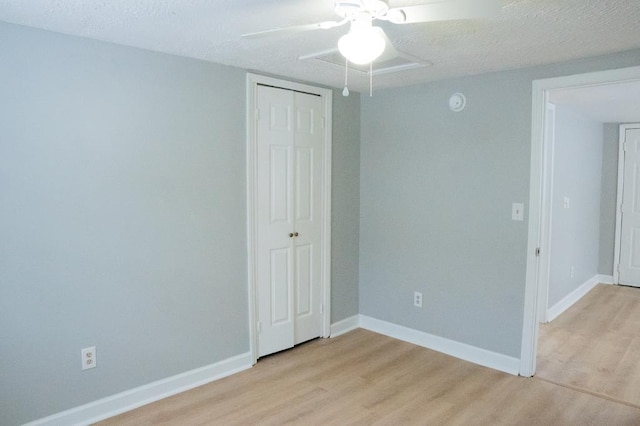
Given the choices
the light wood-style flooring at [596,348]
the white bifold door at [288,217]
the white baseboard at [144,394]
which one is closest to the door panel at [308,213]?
the white bifold door at [288,217]

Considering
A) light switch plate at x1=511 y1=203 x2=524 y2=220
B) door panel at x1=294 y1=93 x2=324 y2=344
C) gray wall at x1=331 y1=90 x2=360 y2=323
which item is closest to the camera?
light switch plate at x1=511 y1=203 x2=524 y2=220

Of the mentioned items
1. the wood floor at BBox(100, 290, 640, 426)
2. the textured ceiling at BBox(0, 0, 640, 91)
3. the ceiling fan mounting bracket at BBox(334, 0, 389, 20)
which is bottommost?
the wood floor at BBox(100, 290, 640, 426)

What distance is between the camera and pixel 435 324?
12.3 ft

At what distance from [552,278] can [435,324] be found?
5.25ft

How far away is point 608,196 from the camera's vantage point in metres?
5.88

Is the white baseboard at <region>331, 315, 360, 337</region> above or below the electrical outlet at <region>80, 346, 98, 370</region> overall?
below

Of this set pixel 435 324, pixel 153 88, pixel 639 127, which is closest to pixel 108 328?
pixel 153 88

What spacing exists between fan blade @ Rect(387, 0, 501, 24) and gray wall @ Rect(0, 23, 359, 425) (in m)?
1.78

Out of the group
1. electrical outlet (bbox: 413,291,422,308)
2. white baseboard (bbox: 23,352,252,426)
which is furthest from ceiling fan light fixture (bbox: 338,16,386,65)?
electrical outlet (bbox: 413,291,422,308)

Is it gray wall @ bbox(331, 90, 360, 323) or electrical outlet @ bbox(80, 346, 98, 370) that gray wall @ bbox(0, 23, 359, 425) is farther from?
gray wall @ bbox(331, 90, 360, 323)

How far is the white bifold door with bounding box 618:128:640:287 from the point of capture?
18.6ft

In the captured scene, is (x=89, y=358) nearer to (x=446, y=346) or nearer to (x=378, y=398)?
(x=378, y=398)

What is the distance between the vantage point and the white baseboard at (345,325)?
13.4 feet

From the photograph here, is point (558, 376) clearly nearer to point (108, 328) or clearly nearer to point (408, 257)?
point (408, 257)
